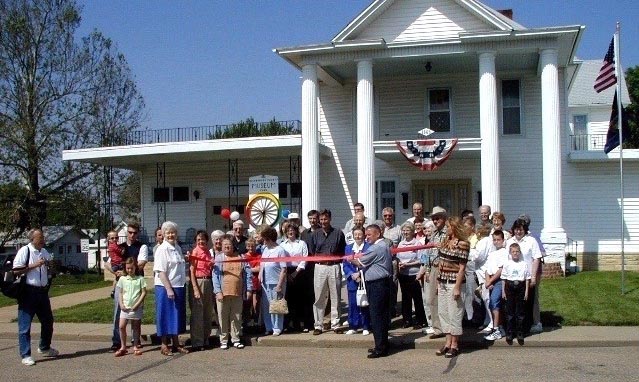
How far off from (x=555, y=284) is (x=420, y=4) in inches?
382

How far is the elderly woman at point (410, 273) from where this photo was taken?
37.7 ft

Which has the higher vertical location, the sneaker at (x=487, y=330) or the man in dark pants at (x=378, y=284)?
the man in dark pants at (x=378, y=284)

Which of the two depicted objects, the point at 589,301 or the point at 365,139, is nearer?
the point at 589,301

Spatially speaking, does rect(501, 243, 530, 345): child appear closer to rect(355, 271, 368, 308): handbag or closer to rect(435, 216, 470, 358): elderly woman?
rect(435, 216, 470, 358): elderly woman

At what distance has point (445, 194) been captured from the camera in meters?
23.6

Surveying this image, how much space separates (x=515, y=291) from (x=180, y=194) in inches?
712

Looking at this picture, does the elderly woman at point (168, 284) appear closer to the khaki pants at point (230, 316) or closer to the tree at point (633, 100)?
the khaki pants at point (230, 316)

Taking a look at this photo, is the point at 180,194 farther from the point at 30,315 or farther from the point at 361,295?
the point at 361,295

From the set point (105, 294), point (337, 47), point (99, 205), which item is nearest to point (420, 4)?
point (337, 47)

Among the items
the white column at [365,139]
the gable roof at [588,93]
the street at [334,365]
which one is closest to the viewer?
the street at [334,365]

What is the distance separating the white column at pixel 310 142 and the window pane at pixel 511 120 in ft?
19.7

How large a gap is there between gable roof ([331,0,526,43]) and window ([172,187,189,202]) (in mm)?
8451

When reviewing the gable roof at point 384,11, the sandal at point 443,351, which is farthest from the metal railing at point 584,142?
the sandal at point 443,351

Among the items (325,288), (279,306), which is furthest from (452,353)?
(279,306)
